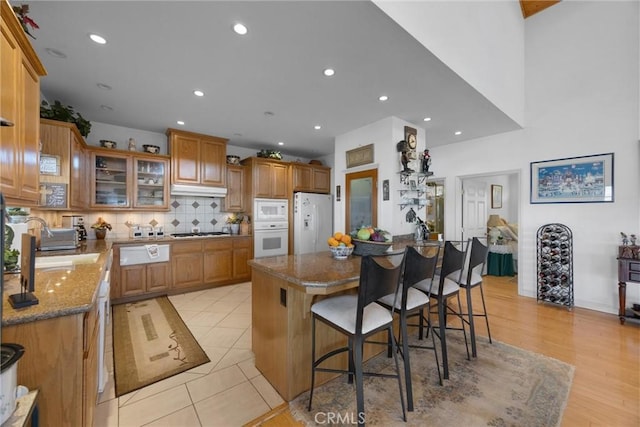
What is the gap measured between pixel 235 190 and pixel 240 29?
322 centimetres

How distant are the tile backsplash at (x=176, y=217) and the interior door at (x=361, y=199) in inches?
95.4

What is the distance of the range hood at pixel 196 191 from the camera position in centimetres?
397

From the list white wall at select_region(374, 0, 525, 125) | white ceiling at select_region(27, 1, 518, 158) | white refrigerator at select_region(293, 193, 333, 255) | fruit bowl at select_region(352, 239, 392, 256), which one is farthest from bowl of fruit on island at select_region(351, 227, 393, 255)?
white refrigerator at select_region(293, 193, 333, 255)

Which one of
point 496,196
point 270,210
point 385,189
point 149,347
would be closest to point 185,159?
point 270,210

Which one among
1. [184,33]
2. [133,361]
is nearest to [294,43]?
[184,33]

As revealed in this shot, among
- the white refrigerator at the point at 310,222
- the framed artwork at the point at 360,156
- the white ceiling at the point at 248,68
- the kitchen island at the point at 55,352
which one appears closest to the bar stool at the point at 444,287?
the white ceiling at the point at 248,68

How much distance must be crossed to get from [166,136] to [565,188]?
602cm

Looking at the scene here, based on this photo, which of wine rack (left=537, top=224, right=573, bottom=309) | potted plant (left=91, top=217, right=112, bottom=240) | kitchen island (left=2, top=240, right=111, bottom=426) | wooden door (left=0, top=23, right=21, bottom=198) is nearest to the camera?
kitchen island (left=2, top=240, right=111, bottom=426)

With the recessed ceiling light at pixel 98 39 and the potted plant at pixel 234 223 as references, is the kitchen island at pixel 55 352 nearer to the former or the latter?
the recessed ceiling light at pixel 98 39

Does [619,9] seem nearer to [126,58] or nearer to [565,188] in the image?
[565,188]

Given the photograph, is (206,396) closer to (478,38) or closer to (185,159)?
(185,159)

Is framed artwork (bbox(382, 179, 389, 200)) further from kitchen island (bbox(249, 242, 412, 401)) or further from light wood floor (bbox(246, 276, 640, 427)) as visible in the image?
light wood floor (bbox(246, 276, 640, 427))

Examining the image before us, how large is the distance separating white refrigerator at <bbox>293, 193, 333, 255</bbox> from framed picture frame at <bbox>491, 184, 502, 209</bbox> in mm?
3655

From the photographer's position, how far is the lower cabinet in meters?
1.01
